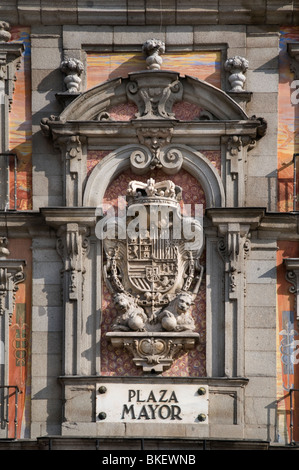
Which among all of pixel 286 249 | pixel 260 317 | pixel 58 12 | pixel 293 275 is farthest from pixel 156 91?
pixel 260 317

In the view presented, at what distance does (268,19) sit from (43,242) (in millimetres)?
4046

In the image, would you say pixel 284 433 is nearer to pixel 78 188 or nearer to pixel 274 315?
pixel 274 315

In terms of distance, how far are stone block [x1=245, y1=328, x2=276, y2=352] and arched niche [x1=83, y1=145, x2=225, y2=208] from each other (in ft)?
5.46

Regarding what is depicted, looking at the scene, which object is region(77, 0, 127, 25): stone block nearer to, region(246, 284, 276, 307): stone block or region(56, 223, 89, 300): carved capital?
region(56, 223, 89, 300): carved capital

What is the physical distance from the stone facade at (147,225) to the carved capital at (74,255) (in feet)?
0.06

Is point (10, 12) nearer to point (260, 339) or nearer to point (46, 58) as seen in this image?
point (46, 58)

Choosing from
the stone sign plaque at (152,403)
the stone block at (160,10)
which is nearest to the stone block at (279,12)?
the stone block at (160,10)

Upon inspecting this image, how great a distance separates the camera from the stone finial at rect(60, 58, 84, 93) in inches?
1033

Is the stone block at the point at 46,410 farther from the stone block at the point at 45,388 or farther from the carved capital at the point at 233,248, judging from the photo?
the carved capital at the point at 233,248

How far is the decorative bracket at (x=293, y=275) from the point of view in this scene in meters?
25.8

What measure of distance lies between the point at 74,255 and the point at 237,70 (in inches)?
123

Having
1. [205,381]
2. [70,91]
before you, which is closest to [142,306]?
[205,381]

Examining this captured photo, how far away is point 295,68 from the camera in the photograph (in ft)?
87.0
